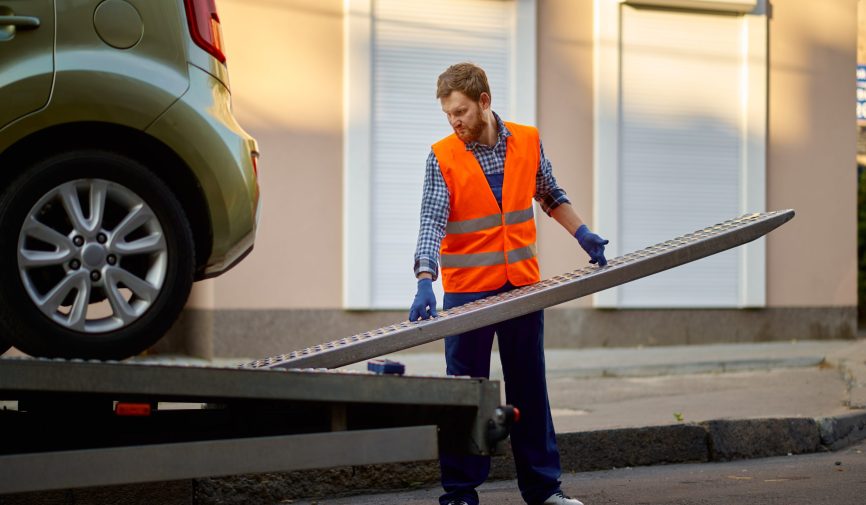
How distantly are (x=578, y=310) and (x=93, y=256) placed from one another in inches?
372

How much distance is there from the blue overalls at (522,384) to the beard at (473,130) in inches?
6.6

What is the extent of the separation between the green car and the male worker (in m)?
0.81

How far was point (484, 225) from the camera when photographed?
14.9 feet

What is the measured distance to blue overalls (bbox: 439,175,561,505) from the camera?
4.57 metres

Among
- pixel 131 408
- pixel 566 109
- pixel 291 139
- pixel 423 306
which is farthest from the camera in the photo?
pixel 566 109

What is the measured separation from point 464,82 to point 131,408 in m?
1.80

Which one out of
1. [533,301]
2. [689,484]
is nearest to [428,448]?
[533,301]

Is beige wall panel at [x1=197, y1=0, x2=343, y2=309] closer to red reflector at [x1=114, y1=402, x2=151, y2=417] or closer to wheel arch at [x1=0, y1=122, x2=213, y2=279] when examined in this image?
wheel arch at [x1=0, y1=122, x2=213, y2=279]

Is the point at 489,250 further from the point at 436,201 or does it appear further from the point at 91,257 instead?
the point at 91,257

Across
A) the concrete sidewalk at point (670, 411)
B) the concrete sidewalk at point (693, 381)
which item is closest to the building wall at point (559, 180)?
the concrete sidewalk at point (693, 381)

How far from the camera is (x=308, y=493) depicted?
539 centimetres

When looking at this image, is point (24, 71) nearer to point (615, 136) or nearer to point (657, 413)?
point (657, 413)

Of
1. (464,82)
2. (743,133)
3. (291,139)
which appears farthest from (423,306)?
(743,133)

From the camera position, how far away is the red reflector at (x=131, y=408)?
3.28m
